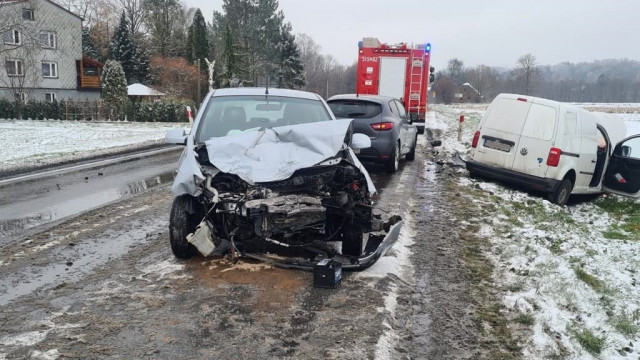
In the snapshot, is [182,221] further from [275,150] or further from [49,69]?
[49,69]

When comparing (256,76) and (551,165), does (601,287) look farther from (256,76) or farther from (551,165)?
(256,76)

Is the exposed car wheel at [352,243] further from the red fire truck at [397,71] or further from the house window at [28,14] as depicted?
the house window at [28,14]

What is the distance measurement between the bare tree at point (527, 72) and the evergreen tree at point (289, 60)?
5173 centimetres

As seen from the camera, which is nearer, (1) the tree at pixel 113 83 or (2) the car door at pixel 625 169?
(2) the car door at pixel 625 169

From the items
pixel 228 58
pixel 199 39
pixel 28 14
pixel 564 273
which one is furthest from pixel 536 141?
pixel 199 39

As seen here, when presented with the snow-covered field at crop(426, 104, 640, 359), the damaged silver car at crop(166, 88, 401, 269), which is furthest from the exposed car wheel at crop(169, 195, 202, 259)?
the snow-covered field at crop(426, 104, 640, 359)

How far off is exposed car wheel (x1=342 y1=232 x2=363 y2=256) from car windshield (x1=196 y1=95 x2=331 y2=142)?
1763 millimetres

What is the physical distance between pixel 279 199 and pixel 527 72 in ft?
327

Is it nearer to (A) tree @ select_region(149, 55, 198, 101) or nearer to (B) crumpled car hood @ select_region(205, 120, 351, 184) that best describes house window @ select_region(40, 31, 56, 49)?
(A) tree @ select_region(149, 55, 198, 101)

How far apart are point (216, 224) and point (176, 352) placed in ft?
5.44

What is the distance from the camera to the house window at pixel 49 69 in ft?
147

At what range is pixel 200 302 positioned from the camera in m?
4.05

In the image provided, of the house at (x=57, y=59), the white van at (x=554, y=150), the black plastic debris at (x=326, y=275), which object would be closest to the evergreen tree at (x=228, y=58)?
the house at (x=57, y=59)

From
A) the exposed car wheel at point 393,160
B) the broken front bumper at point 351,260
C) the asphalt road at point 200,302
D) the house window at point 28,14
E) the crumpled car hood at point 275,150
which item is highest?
the house window at point 28,14
